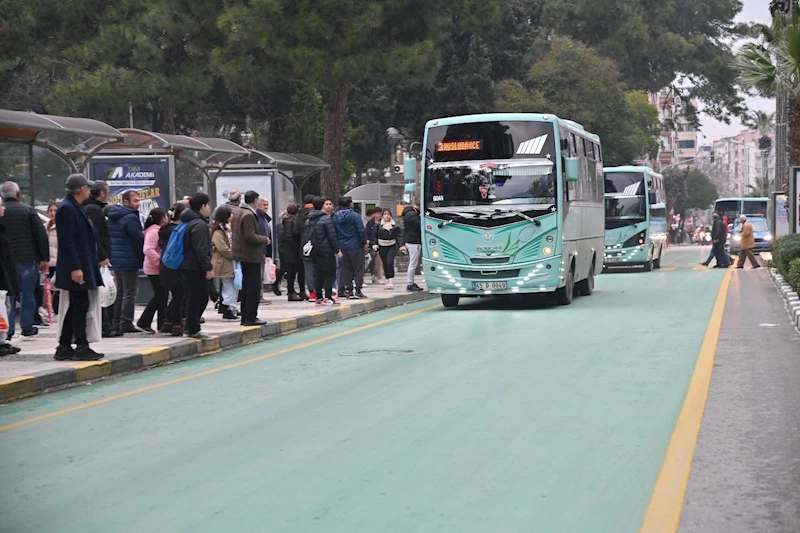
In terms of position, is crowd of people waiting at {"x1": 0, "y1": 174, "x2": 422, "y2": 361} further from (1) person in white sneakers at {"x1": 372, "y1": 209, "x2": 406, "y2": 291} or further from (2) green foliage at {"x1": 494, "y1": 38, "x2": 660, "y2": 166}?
(2) green foliage at {"x1": 494, "y1": 38, "x2": 660, "y2": 166}

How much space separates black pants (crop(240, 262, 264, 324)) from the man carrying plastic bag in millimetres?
4054

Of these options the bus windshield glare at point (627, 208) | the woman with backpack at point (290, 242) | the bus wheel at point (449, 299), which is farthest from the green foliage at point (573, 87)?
the bus wheel at point (449, 299)

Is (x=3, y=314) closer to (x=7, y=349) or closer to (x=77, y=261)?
(x=7, y=349)

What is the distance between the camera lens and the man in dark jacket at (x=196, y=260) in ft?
46.5

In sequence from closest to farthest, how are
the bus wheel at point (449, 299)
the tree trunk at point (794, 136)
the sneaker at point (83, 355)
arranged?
1. the sneaker at point (83, 355)
2. the bus wheel at point (449, 299)
3. the tree trunk at point (794, 136)

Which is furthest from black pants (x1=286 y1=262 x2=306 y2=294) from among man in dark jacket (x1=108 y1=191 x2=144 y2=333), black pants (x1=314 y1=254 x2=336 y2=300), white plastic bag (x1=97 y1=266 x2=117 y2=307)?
white plastic bag (x1=97 y1=266 x2=117 y2=307)

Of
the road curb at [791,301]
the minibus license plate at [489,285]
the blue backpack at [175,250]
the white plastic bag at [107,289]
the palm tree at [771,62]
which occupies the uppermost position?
the palm tree at [771,62]

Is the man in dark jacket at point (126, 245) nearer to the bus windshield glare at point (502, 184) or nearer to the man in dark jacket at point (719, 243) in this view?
the bus windshield glare at point (502, 184)

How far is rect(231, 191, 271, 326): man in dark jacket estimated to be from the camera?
637 inches

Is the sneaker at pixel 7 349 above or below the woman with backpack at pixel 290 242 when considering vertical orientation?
below

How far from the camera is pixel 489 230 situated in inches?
794

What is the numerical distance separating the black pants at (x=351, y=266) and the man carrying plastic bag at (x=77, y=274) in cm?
967

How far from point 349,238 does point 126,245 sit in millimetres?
7082

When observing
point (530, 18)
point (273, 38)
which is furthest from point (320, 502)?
point (530, 18)
